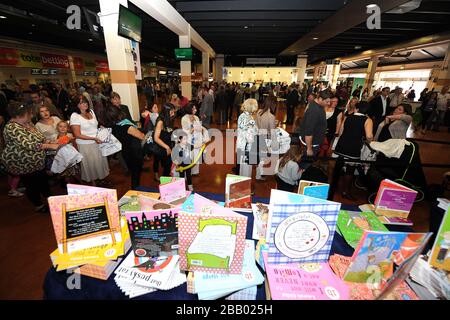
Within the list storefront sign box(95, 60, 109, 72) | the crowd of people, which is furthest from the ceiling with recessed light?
storefront sign box(95, 60, 109, 72)

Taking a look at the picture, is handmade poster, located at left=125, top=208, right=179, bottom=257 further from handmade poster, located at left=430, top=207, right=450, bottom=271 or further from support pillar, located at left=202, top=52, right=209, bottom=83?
support pillar, located at left=202, top=52, right=209, bottom=83

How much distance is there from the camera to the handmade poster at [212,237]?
3.50 feet

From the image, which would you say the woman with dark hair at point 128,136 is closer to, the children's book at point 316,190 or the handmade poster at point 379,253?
the children's book at point 316,190

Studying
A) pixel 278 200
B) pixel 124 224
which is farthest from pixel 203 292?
pixel 124 224

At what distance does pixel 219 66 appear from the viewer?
2197cm

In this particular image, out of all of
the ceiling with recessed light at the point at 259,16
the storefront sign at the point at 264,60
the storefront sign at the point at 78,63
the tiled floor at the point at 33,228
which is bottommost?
the tiled floor at the point at 33,228

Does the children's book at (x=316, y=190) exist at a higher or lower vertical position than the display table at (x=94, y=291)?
higher

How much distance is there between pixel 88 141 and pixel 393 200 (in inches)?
156

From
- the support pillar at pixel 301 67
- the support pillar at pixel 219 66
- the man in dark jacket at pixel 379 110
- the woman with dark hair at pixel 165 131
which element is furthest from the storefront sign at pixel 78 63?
the man in dark jacket at pixel 379 110

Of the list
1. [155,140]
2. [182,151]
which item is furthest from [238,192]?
[155,140]

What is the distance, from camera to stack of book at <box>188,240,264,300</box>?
1041mm

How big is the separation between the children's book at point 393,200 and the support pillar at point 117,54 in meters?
4.57

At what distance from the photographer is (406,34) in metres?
9.68

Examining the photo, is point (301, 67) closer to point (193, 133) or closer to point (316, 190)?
point (193, 133)
